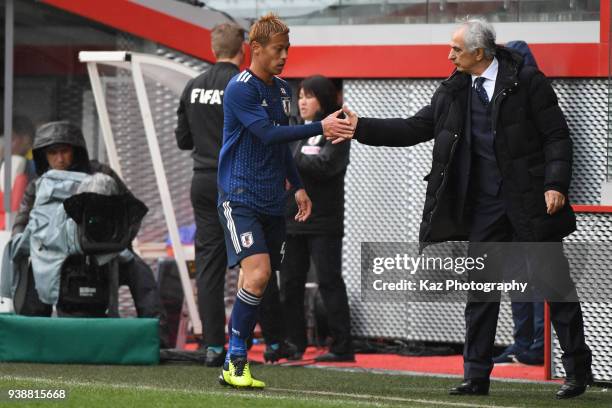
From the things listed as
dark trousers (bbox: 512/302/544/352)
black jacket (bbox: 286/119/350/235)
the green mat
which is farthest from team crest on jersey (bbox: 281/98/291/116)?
dark trousers (bbox: 512/302/544/352)

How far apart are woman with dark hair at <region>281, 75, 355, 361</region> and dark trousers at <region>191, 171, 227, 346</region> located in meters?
0.72

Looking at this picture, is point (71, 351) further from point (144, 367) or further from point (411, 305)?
point (411, 305)

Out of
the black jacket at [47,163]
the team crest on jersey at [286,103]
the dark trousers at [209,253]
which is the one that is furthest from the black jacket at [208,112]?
A: the team crest on jersey at [286,103]

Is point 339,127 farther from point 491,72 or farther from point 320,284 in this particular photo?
point 320,284

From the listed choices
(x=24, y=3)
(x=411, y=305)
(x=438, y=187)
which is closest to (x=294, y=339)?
(x=411, y=305)

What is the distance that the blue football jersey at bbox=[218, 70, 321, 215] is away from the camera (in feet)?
25.7

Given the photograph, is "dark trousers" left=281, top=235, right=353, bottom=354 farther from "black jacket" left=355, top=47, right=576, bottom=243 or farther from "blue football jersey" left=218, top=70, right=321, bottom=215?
"black jacket" left=355, top=47, right=576, bottom=243

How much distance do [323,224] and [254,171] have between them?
8.04 feet

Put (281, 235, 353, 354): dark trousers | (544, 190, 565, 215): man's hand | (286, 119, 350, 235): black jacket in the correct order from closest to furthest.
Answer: (544, 190, 565, 215): man's hand, (286, 119, 350, 235): black jacket, (281, 235, 353, 354): dark trousers

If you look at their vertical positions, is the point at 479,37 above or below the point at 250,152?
above

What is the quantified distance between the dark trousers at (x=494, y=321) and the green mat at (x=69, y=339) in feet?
8.07

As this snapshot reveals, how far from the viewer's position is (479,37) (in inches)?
308

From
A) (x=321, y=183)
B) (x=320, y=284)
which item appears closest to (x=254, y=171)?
(x=321, y=183)

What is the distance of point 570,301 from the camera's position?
307 inches
